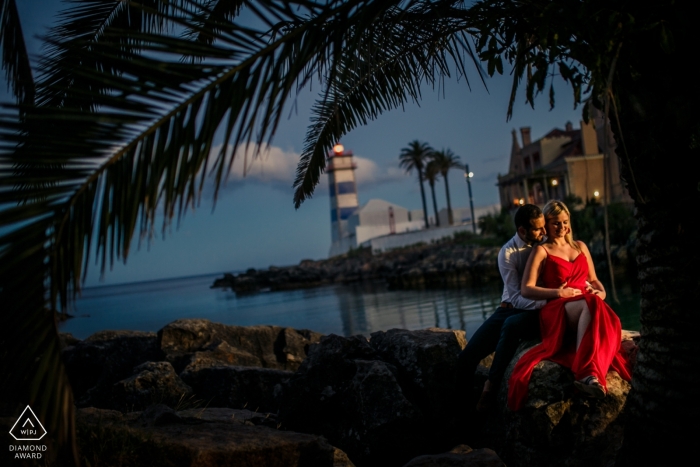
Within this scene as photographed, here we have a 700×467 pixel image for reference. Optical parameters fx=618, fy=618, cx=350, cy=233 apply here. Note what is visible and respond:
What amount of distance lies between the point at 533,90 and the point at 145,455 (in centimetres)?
295

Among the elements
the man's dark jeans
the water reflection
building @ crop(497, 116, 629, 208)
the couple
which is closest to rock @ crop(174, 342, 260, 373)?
the man's dark jeans

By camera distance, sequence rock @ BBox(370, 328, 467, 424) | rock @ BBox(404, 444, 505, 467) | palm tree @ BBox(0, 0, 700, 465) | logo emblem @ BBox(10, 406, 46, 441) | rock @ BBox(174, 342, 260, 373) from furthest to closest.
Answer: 1. rock @ BBox(174, 342, 260, 373)
2. rock @ BBox(370, 328, 467, 424)
3. rock @ BBox(404, 444, 505, 467)
4. logo emblem @ BBox(10, 406, 46, 441)
5. palm tree @ BBox(0, 0, 700, 465)

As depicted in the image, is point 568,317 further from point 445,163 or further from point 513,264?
point 445,163

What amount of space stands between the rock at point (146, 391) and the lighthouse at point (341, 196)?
68283 millimetres

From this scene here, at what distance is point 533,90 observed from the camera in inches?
139

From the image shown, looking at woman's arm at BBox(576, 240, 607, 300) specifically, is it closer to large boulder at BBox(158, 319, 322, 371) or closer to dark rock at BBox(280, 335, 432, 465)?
dark rock at BBox(280, 335, 432, 465)

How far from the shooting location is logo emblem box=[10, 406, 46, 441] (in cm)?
328

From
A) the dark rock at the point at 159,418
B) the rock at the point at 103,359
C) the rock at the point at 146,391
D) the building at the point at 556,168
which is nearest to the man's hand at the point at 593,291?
the dark rock at the point at 159,418

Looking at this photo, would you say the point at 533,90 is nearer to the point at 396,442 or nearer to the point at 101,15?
the point at 396,442

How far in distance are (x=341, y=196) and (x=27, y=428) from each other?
242 ft

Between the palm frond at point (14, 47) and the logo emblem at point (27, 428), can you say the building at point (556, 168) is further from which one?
the logo emblem at point (27, 428)

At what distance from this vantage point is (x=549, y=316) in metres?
4.65

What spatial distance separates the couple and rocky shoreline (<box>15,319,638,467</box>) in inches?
5.2

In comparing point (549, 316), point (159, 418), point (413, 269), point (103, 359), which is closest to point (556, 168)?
point (413, 269)
